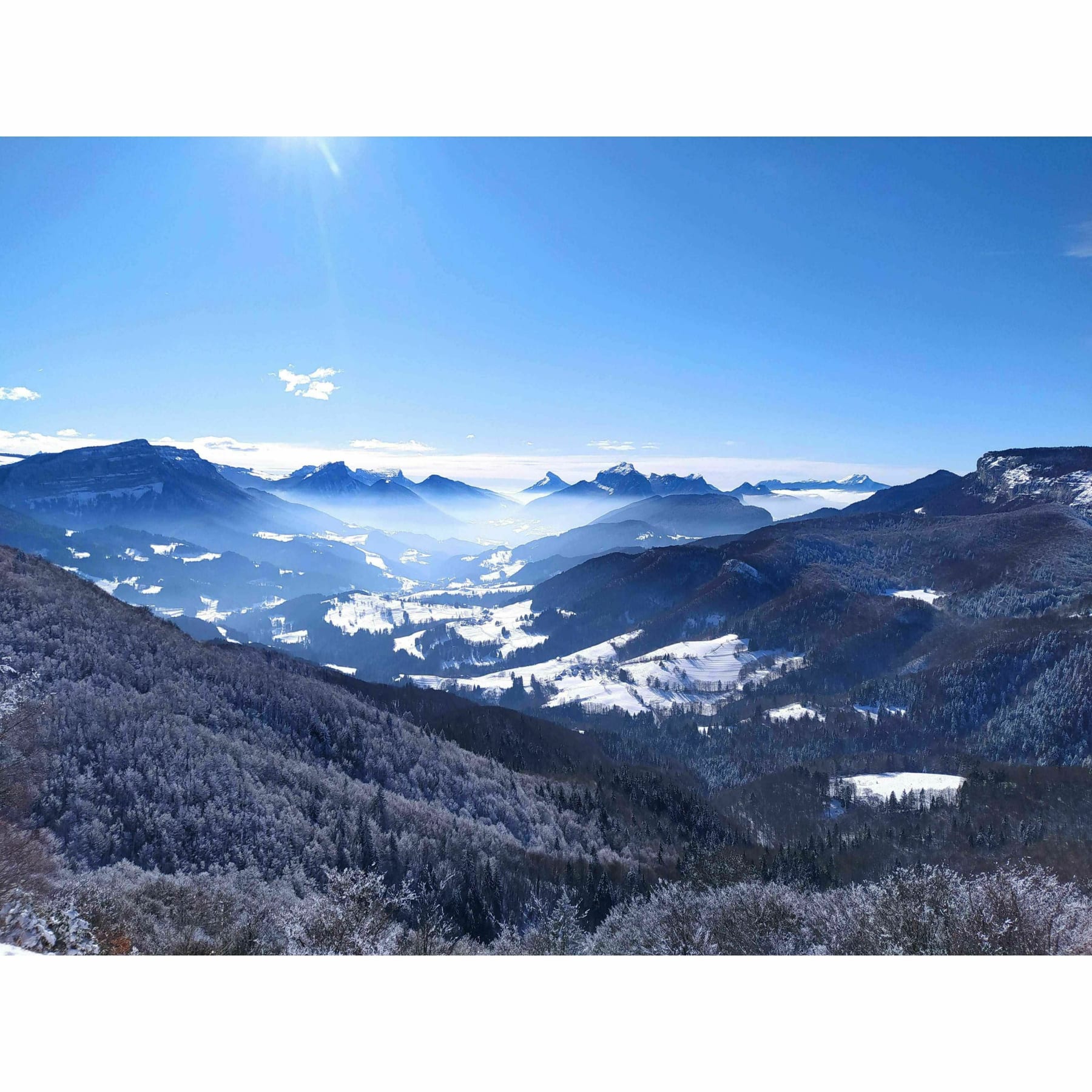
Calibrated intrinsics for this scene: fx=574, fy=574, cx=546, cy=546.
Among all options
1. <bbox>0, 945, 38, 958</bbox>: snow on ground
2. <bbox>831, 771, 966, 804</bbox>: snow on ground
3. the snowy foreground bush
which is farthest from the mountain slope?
<bbox>831, 771, 966, 804</bbox>: snow on ground

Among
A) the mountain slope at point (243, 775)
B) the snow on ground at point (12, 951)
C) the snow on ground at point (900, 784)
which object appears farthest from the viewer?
the snow on ground at point (900, 784)

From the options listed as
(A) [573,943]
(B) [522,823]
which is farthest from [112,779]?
(B) [522,823]

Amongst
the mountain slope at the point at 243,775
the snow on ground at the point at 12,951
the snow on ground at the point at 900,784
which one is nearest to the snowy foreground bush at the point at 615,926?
the snow on ground at the point at 12,951

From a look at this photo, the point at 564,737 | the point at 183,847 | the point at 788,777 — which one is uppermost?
the point at 183,847

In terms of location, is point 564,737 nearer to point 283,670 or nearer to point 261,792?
point 283,670

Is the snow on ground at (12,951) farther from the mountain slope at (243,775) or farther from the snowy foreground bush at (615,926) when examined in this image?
the mountain slope at (243,775)

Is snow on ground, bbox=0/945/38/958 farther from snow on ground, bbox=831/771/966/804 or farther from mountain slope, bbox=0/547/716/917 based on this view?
snow on ground, bbox=831/771/966/804

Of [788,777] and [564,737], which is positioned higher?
[564,737]
